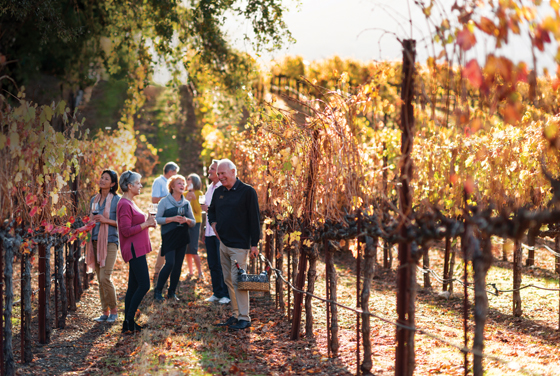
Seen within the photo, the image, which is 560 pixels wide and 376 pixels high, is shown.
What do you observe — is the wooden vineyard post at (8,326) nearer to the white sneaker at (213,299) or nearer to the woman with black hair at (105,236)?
the woman with black hair at (105,236)

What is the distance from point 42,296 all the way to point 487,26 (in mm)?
4744

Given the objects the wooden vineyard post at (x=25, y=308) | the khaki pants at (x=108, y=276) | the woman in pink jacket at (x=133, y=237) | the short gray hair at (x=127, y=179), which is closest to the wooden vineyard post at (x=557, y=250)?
the woman in pink jacket at (x=133, y=237)

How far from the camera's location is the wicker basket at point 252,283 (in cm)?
578

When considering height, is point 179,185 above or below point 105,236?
above

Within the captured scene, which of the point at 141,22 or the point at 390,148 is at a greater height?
the point at 141,22

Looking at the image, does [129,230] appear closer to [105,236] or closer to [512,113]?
[105,236]

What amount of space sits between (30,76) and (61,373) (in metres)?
10.5

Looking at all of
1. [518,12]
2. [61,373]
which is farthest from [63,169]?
[518,12]

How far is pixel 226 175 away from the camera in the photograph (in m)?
6.00

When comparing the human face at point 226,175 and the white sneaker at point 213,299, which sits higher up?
the human face at point 226,175

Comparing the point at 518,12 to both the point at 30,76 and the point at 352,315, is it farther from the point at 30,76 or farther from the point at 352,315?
the point at 30,76

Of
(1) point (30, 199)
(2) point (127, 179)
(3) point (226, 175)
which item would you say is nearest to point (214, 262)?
(3) point (226, 175)

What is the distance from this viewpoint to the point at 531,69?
2496 mm

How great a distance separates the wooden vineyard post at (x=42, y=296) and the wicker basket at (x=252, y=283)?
6.43 ft
